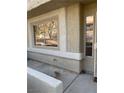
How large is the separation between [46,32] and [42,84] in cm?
590

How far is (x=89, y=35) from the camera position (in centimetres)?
586

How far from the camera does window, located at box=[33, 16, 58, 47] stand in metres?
7.65

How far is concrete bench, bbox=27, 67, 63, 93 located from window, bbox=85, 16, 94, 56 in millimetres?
2970

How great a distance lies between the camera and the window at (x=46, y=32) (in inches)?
301

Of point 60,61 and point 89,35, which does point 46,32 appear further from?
point 89,35

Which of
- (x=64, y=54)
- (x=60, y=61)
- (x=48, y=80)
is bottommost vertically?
(x=60, y=61)

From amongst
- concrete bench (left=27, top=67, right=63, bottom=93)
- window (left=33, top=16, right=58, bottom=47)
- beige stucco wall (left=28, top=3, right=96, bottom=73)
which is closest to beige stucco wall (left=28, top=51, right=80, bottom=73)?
beige stucco wall (left=28, top=3, right=96, bottom=73)

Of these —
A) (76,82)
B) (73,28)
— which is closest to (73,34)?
(73,28)
